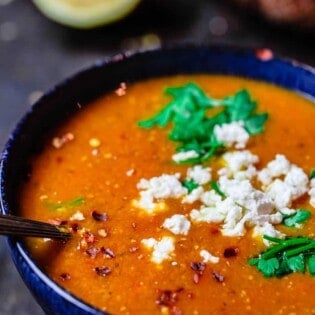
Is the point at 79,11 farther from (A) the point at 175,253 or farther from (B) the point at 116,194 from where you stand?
(A) the point at 175,253

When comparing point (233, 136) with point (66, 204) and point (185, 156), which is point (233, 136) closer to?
point (185, 156)

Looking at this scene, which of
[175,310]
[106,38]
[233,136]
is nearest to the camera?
[175,310]

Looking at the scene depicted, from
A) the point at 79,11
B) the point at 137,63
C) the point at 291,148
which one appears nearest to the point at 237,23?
the point at 79,11

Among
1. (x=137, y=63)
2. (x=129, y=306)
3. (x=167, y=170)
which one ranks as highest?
(x=137, y=63)

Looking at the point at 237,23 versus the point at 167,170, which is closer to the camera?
the point at 167,170

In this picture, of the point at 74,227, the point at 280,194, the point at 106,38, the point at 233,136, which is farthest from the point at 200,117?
the point at 106,38

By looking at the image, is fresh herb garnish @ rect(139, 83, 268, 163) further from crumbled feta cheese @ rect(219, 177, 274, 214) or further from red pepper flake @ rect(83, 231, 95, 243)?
red pepper flake @ rect(83, 231, 95, 243)

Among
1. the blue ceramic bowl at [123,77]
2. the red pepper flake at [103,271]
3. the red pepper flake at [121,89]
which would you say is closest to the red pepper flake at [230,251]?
the red pepper flake at [103,271]
